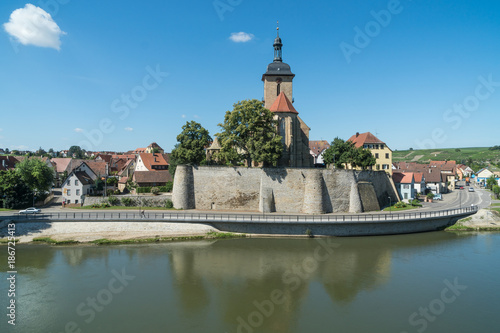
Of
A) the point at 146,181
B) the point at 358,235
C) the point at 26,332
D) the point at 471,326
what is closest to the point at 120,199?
the point at 146,181

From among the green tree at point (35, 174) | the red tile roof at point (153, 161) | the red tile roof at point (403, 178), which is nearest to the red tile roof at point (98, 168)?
the red tile roof at point (153, 161)

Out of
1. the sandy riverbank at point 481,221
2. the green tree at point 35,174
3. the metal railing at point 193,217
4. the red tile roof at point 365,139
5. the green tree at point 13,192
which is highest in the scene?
the red tile roof at point 365,139

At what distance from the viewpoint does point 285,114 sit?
4194 cm

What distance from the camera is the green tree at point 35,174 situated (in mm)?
40125

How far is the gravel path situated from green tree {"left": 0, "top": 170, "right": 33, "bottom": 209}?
25.1ft

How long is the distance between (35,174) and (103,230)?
53.9ft

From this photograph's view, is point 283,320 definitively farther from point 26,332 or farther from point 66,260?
point 66,260

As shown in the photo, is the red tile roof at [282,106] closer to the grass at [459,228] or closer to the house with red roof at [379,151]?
the house with red roof at [379,151]

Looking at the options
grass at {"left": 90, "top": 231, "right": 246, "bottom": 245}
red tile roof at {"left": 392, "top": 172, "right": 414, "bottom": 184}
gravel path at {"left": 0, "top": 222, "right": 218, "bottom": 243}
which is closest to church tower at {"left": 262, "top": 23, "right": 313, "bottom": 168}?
grass at {"left": 90, "top": 231, "right": 246, "bottom": 245}

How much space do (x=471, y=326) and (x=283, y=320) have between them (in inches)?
378

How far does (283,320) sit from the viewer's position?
1658 cm

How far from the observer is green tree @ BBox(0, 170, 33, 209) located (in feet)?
119

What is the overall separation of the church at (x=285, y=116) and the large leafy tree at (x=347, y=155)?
12.2 ft

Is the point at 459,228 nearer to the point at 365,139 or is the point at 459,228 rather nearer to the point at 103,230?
the point at 365,139
